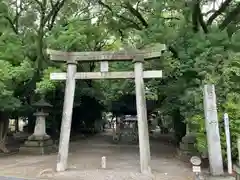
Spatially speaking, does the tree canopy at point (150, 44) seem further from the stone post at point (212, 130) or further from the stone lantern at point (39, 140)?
the stone lantern at point (39, 140)

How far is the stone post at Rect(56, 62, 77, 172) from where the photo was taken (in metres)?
11.6

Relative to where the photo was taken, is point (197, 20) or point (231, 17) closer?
point (197, 20)

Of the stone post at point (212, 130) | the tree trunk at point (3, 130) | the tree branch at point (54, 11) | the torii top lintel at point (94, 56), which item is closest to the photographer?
the stone post at point (212, 130)

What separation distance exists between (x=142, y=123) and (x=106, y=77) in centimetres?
240

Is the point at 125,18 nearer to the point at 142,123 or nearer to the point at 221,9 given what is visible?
the point at 221,9

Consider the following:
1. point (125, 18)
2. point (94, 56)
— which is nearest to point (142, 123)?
point (94, 56)

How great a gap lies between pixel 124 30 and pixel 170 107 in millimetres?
6996

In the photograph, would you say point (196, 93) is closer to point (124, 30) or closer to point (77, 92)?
point (124, 30)

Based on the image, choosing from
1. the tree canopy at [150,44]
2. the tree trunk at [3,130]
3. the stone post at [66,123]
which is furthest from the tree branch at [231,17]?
the tree trunk at [3,130]

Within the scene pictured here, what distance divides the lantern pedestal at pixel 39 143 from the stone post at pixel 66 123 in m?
6.35

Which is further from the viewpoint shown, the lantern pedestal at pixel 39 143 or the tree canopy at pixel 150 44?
the lantern pedestal at pixel 39 143

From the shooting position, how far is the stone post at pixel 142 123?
37.1 feet

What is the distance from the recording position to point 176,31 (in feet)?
51.1

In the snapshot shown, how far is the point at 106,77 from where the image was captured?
493 inches
